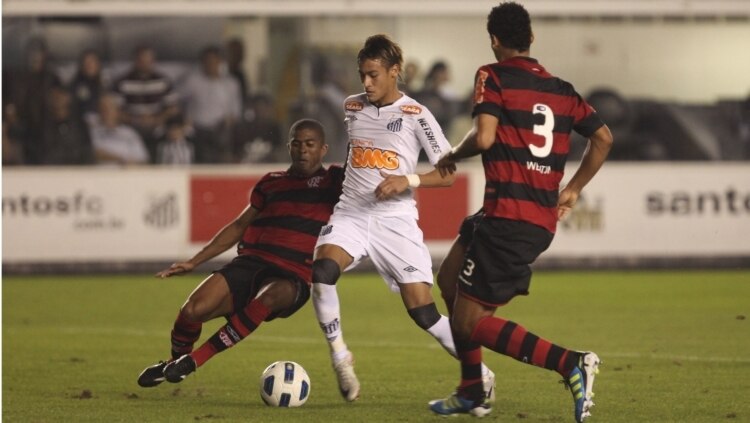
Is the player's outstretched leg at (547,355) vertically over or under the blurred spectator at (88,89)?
over

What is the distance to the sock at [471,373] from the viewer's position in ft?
22.4

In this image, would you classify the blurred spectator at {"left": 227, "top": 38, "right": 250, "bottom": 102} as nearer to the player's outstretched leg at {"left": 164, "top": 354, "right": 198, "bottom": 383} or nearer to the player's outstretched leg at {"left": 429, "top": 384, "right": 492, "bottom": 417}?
the player's outstretched leg at {"left": 164, "top": 354, "right": 198, "bottom": 383}

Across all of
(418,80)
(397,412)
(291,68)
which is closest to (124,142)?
(291,68)

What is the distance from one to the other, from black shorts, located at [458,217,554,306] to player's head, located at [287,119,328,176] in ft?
6.11

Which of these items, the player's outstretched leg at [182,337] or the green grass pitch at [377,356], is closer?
the green grass pitch at [377,356]

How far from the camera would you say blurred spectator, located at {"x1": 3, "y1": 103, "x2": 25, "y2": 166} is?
1747 cm

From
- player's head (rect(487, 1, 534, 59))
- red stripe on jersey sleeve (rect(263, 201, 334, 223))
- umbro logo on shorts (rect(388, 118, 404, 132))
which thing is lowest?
red stripe on jersey sleeve (rect(263, 201, 334, 223))

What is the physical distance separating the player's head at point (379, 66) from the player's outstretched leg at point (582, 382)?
1.97 m

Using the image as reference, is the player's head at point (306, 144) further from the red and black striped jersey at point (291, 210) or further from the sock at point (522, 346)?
the sock at point (522, 346)

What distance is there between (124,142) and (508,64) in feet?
38.3

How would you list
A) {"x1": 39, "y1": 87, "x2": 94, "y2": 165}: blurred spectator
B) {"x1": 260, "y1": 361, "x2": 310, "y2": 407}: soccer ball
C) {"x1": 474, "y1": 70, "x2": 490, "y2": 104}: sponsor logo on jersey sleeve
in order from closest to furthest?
{"x1": 474, "y1": 70, "x2": 490, "y2": 104}: sponsor logo on jersey sleeve, {"x1": 260, "y1": 361, "x2": 310, "y2": 407}: soccer ball, {"x1": 39, "y1": 87, "x2": 94, "y2": 165}: blurred spectator

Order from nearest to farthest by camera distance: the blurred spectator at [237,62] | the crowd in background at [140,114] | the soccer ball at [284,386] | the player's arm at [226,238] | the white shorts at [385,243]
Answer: the soccer ball at [284,386] < the white shorts at [385,243] < the player's arm at [226,238] < the crowd in background at [140,114] < the blurred spectator at [237,62]

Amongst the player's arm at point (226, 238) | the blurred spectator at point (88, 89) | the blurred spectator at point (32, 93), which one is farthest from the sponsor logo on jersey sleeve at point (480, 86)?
the blurred spectator at point (32, 93)

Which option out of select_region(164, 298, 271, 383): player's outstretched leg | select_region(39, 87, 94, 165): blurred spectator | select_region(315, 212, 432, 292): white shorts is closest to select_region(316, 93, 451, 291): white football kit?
select_region(315, 212, 432, 292): white shorts
